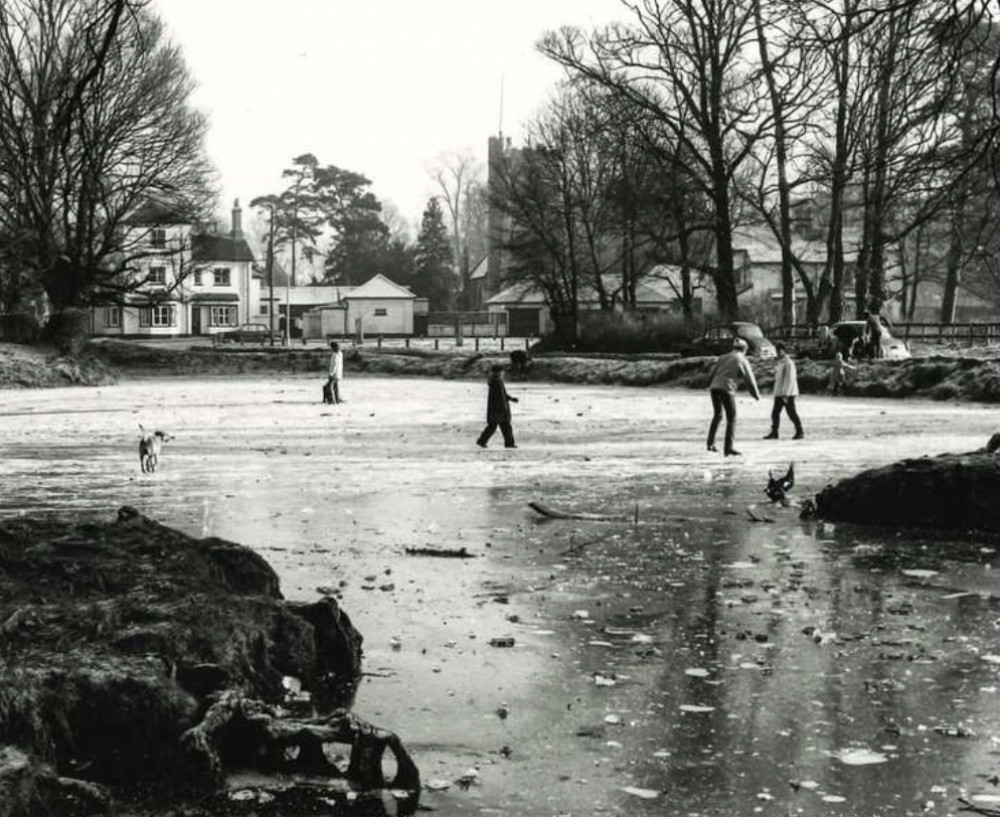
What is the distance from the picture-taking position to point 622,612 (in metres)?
9.55

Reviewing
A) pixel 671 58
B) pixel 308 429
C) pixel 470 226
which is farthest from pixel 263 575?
pixel 470 226

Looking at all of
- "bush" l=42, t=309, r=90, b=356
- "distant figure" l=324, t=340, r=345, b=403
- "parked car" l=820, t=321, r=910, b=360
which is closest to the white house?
"bush" l=42, t=309, r=90, b=356

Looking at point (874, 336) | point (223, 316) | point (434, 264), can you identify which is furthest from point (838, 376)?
point (434, 264)

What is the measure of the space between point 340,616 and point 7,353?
142ft

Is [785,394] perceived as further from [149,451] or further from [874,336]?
[874,336]

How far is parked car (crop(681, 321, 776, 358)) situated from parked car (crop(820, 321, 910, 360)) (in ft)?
7.17

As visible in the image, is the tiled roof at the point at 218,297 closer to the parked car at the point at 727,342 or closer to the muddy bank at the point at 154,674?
the parked car at the point at 727,342

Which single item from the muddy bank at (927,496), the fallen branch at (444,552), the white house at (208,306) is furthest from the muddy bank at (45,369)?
the muddy bank at (927,496)

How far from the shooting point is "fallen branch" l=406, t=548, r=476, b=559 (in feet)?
38.8

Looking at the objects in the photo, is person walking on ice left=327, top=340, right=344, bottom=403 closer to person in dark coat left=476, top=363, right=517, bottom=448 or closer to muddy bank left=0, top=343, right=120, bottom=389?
person in dark coat left=476, top=363, right=517, bottom=448

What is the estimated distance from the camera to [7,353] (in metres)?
48.3

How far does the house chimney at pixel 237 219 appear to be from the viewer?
116000 mm

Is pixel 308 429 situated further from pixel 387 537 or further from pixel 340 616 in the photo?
pixel 340 616

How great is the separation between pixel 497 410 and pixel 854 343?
88.7 ft
